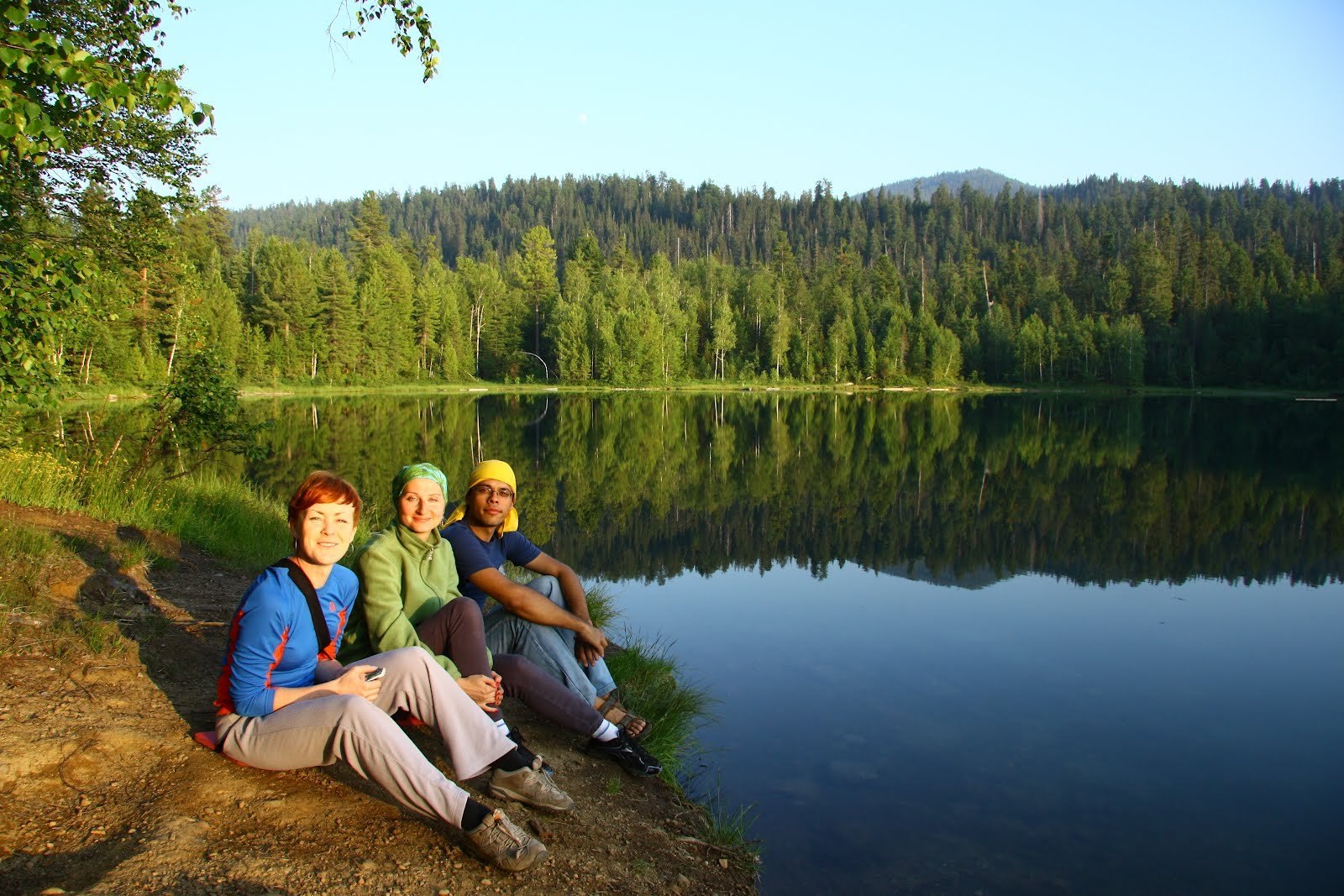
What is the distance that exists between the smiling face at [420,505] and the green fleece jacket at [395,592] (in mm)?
76

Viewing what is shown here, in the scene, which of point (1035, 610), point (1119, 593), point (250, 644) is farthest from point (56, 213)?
point (1119, 593)

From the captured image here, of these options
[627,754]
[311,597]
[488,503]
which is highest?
[488,503]

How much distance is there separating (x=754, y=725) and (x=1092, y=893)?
2.54 meters

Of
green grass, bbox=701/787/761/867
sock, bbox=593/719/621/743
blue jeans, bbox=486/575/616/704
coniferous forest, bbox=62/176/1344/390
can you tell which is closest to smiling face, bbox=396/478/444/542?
blue jeans, bbox=486/575/616/704

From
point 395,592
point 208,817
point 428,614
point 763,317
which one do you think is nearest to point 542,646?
point 428,614

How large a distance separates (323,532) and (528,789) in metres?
1.44

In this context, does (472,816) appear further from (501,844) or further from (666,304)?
(666,304)

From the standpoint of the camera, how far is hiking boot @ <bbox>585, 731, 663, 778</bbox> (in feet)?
16.2

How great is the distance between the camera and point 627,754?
4945mm

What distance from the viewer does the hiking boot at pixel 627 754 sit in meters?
4.94

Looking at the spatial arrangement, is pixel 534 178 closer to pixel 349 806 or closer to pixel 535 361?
pixel 535 361

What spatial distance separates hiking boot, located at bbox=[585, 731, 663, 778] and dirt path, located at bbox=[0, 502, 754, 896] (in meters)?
0.08

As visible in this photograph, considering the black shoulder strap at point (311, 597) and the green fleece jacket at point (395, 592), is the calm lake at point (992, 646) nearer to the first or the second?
the green fleece jacket at point (395, 592)

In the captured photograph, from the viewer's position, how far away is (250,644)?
11.6 ft
